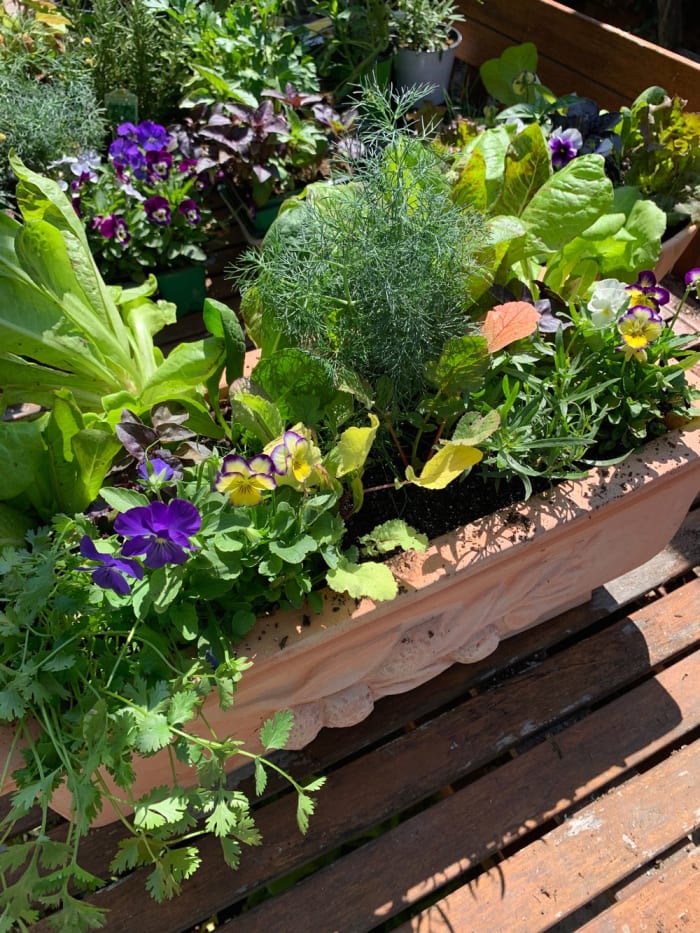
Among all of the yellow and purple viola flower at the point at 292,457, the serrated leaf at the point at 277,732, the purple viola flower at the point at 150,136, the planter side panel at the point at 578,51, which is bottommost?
the serrated leaf at the point at 277,732

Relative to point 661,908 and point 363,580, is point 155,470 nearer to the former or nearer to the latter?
point 363,580

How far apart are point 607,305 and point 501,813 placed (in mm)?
830

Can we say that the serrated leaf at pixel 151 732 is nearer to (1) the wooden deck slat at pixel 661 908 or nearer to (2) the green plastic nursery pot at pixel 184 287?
(1) the wooden deck slat at pixel 661 908

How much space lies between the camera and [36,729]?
827mm

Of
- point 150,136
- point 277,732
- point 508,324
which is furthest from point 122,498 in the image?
point 150,136

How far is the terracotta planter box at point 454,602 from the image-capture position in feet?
3.05

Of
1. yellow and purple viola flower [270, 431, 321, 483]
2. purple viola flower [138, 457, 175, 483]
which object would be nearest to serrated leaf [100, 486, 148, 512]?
purple viola flower [138, 457, 175, 483]

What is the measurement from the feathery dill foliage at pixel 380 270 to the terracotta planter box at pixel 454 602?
0.26 metres

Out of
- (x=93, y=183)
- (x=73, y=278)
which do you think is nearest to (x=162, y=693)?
(x=73, y=278)

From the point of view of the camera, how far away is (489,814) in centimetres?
120

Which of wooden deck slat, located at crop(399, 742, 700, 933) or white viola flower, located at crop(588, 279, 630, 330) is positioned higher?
white viola flower, located at crop(588, 279, 630, 330)

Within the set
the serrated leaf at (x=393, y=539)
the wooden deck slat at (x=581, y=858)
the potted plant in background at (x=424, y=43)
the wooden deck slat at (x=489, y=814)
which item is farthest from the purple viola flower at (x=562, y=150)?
the wooden deck slat at (x=581, y=858)

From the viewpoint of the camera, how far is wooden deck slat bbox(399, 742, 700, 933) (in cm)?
110

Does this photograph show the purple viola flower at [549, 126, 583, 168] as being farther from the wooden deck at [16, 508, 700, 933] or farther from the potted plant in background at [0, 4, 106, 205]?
the potted plant in background at [0, 4, 106, 205]
